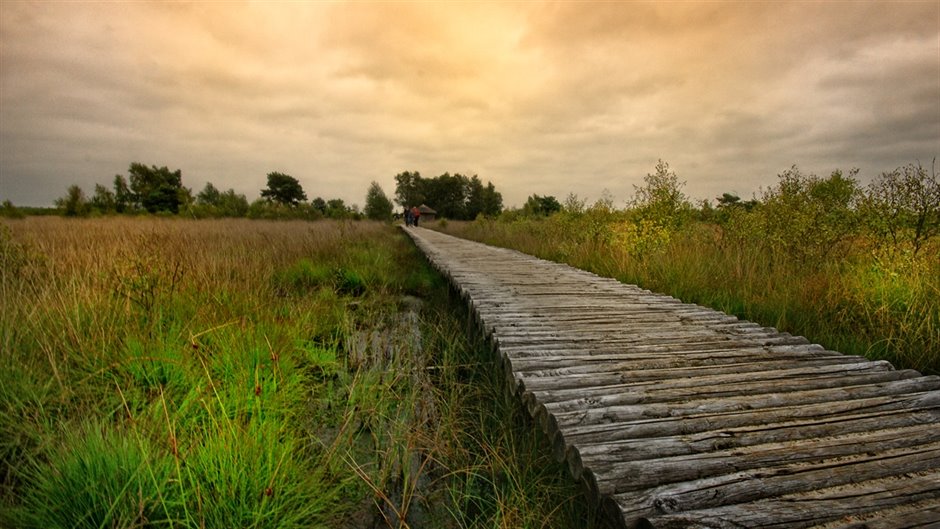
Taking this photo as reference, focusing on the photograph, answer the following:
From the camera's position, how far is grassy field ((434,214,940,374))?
3417mm

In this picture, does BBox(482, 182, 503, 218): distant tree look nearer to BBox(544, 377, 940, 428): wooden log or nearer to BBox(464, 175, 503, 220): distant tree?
BBox(464, 175, 503, 220): distant tree

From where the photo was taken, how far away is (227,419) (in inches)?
76.5

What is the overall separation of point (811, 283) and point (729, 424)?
389cm

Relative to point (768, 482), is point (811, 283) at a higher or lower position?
higher

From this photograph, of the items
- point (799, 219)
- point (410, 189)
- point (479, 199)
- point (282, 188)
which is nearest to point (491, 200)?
point (479, 199)

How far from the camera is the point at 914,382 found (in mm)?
2324

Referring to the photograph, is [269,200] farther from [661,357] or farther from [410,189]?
[661,357]

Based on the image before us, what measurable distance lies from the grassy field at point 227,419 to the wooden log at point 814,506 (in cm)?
72

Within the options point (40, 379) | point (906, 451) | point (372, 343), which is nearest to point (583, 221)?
point (372, 343)

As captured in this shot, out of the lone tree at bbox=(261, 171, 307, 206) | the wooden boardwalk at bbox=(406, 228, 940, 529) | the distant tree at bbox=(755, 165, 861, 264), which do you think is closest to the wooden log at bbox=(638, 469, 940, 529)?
the wooden boardwalk at bbox=(406, 228, 940, 529)

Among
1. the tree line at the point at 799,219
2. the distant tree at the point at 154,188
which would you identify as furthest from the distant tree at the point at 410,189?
the tree line at the point at 799,219

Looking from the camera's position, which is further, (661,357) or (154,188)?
(154,188)

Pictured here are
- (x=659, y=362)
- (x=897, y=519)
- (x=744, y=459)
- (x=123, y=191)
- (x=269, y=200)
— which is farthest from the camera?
(x=269, y=200)

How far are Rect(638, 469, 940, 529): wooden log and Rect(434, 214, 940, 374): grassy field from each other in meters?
2.39
